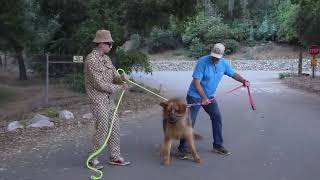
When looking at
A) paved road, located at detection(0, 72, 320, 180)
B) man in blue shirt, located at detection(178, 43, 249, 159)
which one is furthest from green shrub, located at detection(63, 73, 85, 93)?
man in blue shirt, located at detection(178, 43, 249, 159)

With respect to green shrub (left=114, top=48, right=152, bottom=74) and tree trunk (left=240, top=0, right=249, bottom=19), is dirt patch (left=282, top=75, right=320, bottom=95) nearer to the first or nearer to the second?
green shrub (left=114, top=48, right=152, bottom=74)

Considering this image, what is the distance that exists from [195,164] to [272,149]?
6.12 feet

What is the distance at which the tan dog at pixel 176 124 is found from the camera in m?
8.02

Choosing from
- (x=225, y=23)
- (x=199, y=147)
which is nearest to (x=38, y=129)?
(x=199, y=147)

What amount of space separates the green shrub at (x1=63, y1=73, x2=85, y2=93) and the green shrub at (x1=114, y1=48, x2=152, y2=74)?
5.78ft

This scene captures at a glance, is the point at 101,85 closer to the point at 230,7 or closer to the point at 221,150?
the point at 221,150

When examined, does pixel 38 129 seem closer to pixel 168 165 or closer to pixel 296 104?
pixel 168 165

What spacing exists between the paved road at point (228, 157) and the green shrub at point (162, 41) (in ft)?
149

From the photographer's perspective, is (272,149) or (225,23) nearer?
(272,149)

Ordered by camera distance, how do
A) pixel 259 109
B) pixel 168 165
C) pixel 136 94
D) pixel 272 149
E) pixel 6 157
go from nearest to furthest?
pixel 168 165, pixel 6 157, pixel 272 149, pixel 259 109, pixel 136 94

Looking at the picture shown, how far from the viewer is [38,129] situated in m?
11.7

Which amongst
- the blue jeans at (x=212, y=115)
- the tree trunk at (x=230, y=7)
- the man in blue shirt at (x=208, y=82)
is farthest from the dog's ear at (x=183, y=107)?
the tree trunk at (x=230, y=7)

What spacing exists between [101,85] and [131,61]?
13235mm

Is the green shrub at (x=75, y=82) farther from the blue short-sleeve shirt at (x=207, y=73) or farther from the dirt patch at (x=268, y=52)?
the dirt patch at (x=268, y=52)
